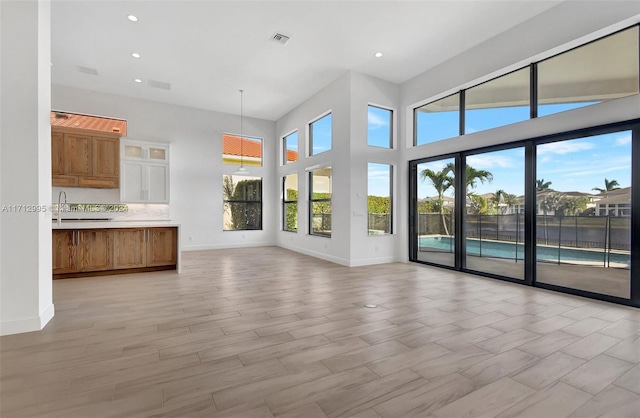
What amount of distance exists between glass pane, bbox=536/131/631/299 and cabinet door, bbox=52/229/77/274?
7166 mm

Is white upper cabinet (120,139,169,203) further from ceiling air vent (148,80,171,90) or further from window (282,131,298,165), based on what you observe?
window (282,131,298,165)

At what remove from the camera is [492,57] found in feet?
15.8

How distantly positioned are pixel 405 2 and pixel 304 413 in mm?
4705

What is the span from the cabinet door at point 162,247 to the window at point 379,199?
3.87 metres

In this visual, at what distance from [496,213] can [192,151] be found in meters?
7.50

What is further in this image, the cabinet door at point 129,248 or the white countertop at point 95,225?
the cabinet door at point 129,248

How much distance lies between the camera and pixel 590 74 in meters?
3.86

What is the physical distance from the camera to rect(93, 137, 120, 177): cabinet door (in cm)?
675

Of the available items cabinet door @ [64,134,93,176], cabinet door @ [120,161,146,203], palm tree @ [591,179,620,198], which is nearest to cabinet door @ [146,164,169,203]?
cabinet door @ [120,161,146,203]

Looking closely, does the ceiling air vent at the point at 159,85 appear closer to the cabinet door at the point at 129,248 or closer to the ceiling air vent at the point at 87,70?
the ceiling air vent at the point at 87,70

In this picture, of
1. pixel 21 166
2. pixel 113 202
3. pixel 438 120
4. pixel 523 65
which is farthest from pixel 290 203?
pixel 21 166

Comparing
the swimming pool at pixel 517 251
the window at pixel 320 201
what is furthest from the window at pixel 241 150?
the swimming pool at pixel 517 251

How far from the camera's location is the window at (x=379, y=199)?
20.7 feet

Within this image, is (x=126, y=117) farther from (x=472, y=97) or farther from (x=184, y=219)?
(x=472, y=97)
